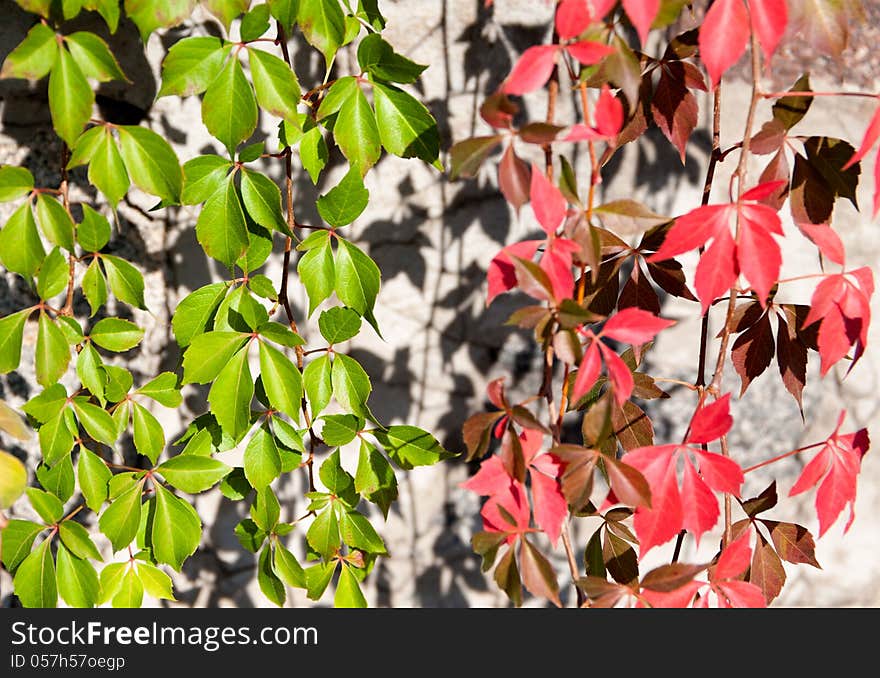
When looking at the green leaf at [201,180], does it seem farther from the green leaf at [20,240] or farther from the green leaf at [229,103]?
the green leaf at [20,240]

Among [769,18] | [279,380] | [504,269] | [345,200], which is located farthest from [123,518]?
[769,18]

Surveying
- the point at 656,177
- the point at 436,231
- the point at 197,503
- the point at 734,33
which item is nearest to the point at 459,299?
the point at 436,231

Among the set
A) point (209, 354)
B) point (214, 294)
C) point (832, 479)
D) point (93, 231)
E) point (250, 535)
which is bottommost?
point (832, 479)

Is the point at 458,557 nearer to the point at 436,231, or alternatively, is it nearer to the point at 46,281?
the point at 436,231

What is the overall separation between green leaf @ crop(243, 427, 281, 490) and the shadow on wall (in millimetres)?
362

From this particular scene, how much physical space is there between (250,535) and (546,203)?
0.70m

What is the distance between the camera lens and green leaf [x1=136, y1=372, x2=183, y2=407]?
1091 mm

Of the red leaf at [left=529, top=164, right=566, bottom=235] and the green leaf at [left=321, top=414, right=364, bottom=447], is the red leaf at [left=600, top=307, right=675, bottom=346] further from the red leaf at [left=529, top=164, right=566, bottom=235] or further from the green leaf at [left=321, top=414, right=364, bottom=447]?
the green leaf at [left=321, top=414, right=364, bottom=447]

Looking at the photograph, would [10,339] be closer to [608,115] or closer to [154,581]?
[154,581]

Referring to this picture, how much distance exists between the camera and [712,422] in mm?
837

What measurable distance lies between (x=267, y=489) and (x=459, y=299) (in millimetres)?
499

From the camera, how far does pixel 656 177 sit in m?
1.35

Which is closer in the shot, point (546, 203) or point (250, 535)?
point (546, 203)
